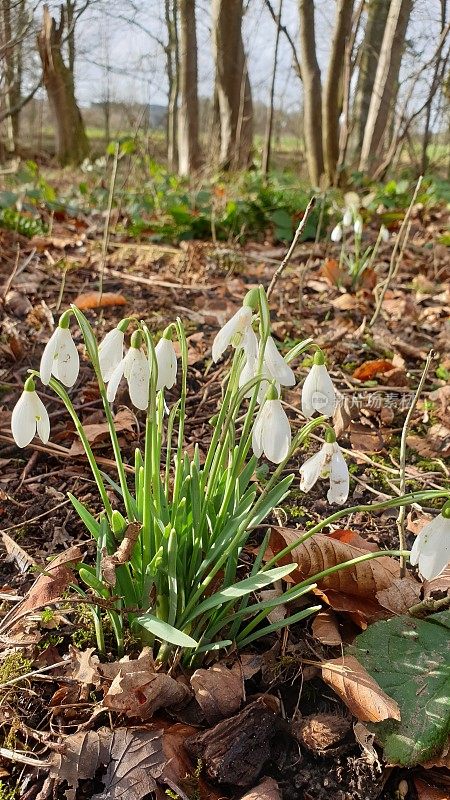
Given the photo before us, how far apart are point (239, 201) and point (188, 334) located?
99.7 inches

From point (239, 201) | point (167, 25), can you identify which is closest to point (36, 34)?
point (239, 201)

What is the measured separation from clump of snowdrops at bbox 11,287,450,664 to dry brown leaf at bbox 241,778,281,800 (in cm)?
26

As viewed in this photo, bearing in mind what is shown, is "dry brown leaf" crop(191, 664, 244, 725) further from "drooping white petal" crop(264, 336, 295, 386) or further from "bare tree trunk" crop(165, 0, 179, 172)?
"bare tree trunk" crop(165, 0, 179, 172)

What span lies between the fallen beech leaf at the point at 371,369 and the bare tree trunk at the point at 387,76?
5.07 metres

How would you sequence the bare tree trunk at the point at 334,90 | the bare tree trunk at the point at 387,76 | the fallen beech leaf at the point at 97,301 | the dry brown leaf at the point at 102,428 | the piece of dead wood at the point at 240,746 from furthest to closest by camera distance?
1. the bare tree trunk at the point at 387,76
2. the bare tree trunk at the point at 334,90
3. the fallen beech leaf at the point at 97,301
4. the dry brown leaf at the point at 102,428
5. the piece of dead wood at the point at 240,746

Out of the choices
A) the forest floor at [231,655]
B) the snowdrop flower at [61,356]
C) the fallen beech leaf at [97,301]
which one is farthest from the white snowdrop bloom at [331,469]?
the fallen beech leaf at [97,301]

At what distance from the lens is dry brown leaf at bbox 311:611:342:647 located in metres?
1.52

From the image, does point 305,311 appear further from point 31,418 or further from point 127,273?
point 31,418

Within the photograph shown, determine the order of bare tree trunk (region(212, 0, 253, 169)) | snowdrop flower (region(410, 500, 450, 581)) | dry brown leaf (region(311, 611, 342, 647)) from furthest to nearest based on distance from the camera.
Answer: bare tree trunk (region(212, 0, 253, 169)), dry brown leaf (region(311, 611, 342, 647)), snowdrop flower (region(410, 500, 450, 581))

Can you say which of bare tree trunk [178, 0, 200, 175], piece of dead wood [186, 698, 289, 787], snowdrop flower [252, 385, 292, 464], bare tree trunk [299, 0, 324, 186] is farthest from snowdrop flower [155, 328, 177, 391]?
bare tree trunk [178, 0, 200, 175]

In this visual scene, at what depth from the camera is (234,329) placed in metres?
1.25

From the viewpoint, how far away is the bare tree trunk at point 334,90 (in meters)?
6.51

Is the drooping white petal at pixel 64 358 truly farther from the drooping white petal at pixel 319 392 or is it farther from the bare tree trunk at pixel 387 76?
the bare tree trunk at pixel 387 76

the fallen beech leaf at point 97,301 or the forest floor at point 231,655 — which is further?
the fallen beech leaf at point 97,301
